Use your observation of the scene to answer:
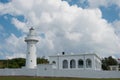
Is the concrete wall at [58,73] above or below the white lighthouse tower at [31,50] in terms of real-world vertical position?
below

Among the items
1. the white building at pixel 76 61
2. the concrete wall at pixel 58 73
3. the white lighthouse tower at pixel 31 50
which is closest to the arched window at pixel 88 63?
the white building at pixel 76 61

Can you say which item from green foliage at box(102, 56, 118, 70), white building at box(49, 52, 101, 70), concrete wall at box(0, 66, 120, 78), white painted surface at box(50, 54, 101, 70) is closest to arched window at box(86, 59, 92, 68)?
white building at box(49, 52, 101, 70)

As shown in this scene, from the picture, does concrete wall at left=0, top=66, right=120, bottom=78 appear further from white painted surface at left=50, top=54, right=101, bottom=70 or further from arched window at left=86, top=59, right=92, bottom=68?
arched window at left=86, top=59, right=92, bottom=68

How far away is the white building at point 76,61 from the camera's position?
46447 mm

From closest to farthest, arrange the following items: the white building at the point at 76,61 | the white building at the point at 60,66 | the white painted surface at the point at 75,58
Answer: the white building at the point at 60,66 < the white painted surface at the point at 75,58 < the white building at the point at 76,61

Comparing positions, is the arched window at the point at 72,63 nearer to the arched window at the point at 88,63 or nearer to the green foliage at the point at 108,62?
the arched window at the point at 88,63

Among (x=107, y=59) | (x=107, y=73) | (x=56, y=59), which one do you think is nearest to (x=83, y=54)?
(x=56, y=59)

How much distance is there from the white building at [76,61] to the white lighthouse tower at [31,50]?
3.62 m

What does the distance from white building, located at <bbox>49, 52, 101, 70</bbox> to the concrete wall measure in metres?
4.59

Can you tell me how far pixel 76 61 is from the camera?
47.6 m

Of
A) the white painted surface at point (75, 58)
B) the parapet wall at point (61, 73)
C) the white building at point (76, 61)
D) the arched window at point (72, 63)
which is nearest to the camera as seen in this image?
the parapet wall at point (61, 73)

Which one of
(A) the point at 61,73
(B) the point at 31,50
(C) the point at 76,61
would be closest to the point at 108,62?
(C) the point at 76,61

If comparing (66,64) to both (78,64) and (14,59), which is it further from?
(14,59)

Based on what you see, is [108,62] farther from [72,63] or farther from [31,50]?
[31,50]
